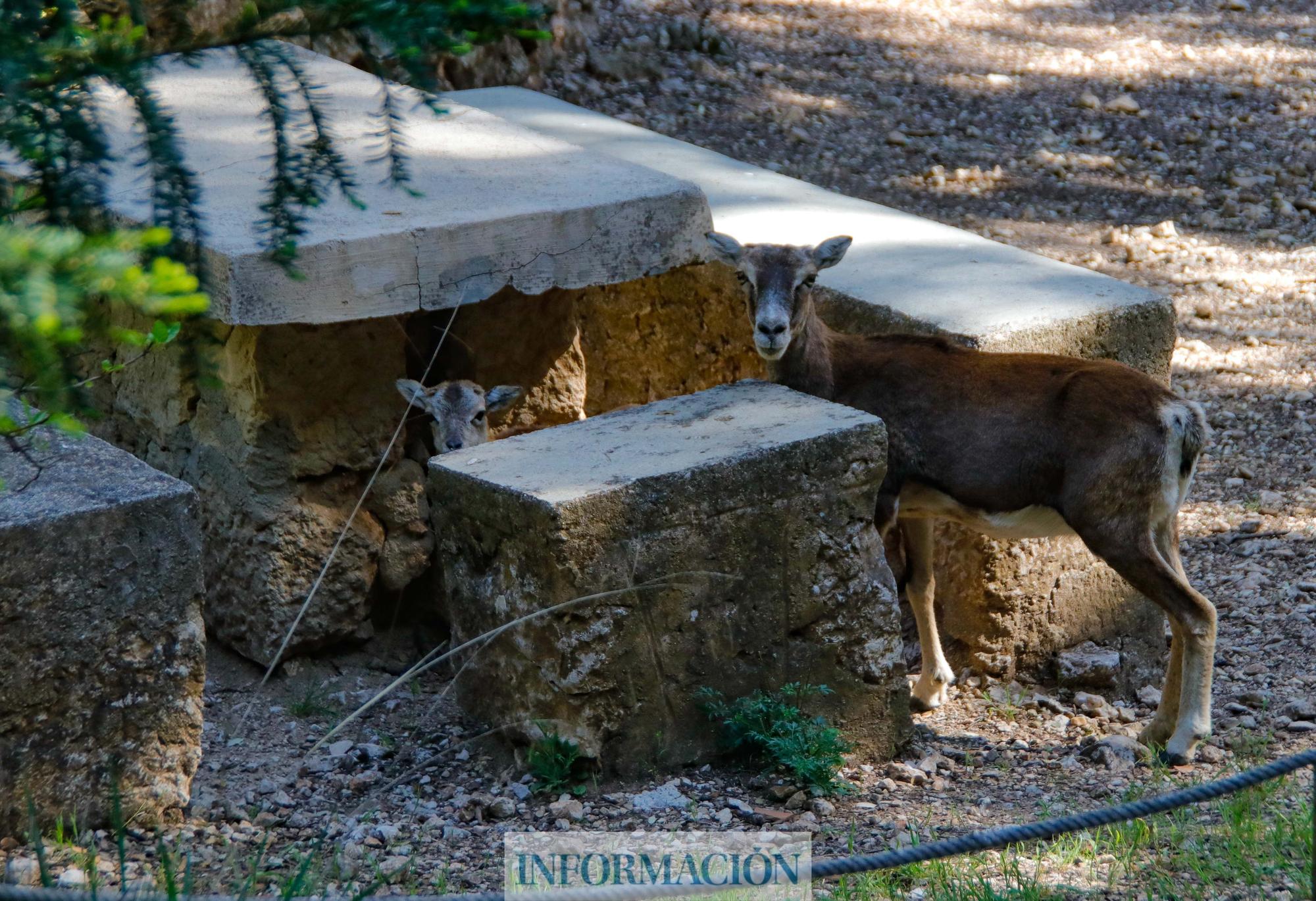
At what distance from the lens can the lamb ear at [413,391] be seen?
20.7 ft

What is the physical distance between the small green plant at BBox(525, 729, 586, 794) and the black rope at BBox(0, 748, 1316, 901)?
1886mm

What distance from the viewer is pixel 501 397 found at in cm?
→ 650

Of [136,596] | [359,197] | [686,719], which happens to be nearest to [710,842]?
[686,719]

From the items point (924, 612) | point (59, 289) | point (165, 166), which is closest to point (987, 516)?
point (924, 612)

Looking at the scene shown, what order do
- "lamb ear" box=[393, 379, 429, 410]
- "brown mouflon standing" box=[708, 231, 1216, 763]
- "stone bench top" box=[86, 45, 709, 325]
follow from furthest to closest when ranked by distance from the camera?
"lamb ear" box=[393, 379, 429, 410]
"stone bench top" box=[86, 45, 709, 325]
"brown mouflon standing" box=[708, 231, 1216, 763]

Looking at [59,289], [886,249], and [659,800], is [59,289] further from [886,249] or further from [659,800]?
[886,249]

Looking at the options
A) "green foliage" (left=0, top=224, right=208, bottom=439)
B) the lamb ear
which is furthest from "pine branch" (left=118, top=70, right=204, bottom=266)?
the lamb ear

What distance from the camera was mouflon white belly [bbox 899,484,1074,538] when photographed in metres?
5.66

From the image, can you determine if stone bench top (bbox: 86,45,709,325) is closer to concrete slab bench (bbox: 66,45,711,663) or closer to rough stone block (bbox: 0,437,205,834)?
concrete slab bench (bbox: 66,45,711,663)

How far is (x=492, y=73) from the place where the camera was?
11.7 meters

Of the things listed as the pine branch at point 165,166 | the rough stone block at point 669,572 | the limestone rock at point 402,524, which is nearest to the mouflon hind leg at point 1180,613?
the rough stone block at point 669,572

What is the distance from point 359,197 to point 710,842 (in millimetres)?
3089

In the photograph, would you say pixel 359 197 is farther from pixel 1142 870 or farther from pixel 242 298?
pixel 1142 870

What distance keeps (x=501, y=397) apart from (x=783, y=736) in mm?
2174
